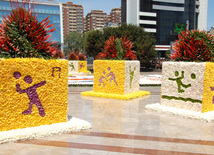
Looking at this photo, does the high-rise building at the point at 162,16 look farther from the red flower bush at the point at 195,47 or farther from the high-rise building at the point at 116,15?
the high-rise building at the point at 116,15

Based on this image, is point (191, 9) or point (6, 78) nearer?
point (6, 78)

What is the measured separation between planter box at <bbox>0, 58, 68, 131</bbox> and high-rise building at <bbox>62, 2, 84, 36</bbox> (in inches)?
5931

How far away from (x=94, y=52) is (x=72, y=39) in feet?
133

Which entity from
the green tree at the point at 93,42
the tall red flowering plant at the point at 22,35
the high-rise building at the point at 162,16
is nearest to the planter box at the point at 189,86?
the tall red flowering plant at the point at 22,35

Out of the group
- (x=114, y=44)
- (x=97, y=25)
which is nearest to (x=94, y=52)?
(x=114, y=44)

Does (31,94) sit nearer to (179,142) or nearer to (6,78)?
(6,78)

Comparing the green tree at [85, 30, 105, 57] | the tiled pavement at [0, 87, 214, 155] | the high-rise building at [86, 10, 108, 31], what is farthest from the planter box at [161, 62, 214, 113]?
the high-rise building at [86, 10, 108, 31]

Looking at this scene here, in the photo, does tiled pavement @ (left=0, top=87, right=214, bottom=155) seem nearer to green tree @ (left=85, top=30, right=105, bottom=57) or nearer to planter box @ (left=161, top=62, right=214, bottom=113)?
planter box @ (left=161, top=62, right=214, bottom=113)

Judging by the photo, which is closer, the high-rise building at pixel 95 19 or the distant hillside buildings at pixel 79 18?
the distant hillside buildings at pixel 79 18

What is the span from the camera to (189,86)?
9.19 metres

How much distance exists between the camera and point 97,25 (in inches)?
6147

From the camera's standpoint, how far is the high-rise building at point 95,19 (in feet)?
509

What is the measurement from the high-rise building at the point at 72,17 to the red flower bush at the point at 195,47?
487 feet

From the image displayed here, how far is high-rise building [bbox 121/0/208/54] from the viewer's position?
7012cm
